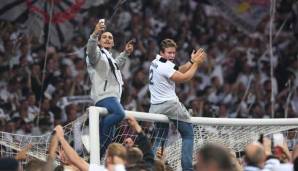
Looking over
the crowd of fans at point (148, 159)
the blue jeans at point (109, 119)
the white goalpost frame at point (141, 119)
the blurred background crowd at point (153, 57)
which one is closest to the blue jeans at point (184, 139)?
the white goalpost frame at point (141, 119)

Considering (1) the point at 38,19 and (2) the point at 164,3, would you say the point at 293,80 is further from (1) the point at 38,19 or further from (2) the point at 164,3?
(1) the point at 38,19

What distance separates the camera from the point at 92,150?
12477 mm

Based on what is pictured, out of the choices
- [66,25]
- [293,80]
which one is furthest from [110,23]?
[293,80]

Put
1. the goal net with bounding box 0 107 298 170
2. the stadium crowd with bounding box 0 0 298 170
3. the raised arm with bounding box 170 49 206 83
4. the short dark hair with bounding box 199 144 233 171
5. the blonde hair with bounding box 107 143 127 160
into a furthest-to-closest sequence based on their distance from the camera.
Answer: the stadium crowd with bounding box 0 0 298 170 → the goal net with bounding box 0 107 298 170 → the raised arm with bounding box 170 49 206 83 → the blonde hair with bounding box 107 143 127 160 → the short dark hair with bounding box 199 144 233 171

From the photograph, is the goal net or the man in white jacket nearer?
the man in white jacket

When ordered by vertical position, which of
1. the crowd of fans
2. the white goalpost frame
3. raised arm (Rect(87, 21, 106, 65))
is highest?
raised arm (Rect(87, 21, 106, 65))

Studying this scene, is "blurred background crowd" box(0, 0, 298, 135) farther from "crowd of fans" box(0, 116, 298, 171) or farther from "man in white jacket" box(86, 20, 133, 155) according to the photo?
"crowd of fans" box(0, 116, 298, 171)

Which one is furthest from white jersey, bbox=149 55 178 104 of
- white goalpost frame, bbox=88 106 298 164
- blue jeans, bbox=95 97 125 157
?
blue jeans, bbox=95 97 125 157

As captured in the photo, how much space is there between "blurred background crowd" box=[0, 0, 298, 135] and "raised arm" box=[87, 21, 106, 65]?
Result: 14.5ft

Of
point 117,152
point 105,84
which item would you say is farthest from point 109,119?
point 117,152

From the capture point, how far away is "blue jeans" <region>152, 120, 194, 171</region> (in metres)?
13.2

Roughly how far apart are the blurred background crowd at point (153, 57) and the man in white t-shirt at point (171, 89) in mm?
3631

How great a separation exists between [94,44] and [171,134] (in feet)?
6.98

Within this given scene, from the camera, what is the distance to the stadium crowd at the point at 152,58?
17.8 m
